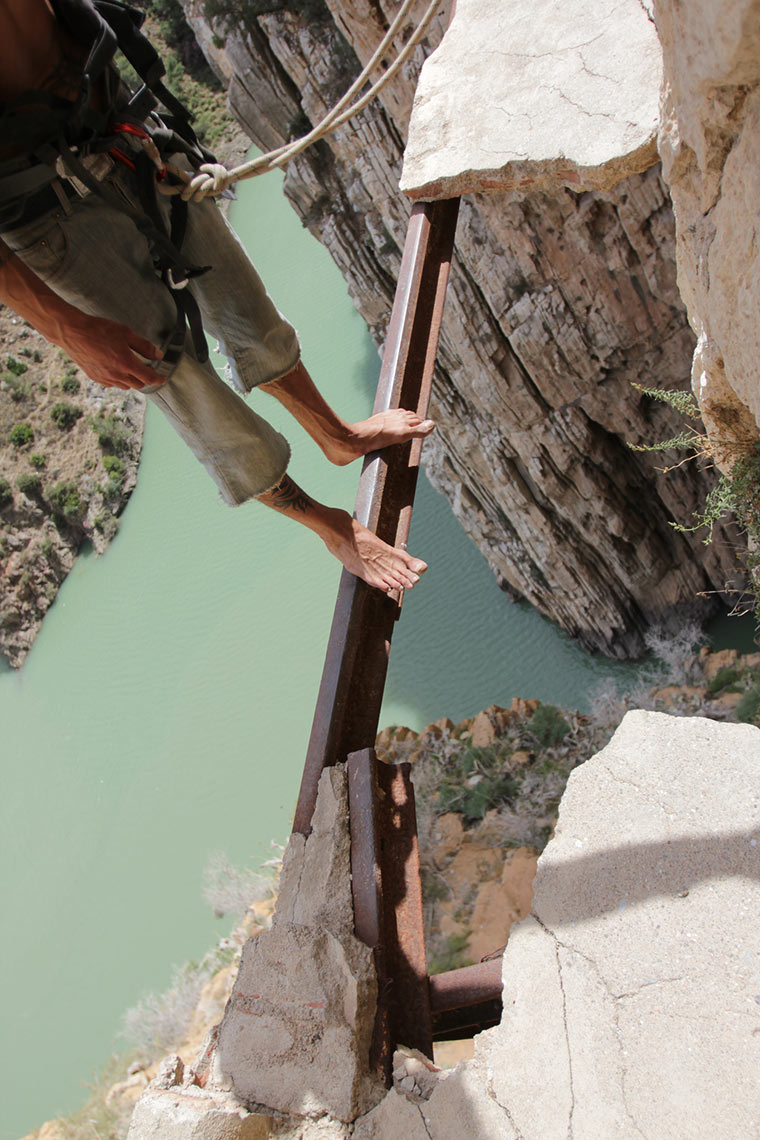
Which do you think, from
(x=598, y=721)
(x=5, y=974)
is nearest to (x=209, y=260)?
(x=598, y=721)

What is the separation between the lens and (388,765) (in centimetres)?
191

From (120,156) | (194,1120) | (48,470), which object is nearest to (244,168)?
(120,156)

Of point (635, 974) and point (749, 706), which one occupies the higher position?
point (635, 974)

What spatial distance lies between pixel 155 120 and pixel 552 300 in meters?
4.18

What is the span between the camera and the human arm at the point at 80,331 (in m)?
1.71

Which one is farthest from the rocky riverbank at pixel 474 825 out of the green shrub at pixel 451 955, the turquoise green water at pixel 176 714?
the turquoise green water at pixel 176 714

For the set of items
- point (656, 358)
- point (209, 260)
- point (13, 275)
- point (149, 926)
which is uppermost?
point (13, 275)

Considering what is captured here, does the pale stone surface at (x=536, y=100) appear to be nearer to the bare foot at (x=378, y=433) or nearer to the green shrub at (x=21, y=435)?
the bare foot at (x=378, y=433)

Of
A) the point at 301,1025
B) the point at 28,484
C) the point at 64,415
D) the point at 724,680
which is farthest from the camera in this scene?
the point at 64,415

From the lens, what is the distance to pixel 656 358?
19.1ft

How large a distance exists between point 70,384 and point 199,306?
15589 millimetres

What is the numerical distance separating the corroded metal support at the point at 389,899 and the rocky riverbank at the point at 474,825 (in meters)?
2.96

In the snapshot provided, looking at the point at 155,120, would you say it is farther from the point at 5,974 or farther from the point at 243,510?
the point at 243,510

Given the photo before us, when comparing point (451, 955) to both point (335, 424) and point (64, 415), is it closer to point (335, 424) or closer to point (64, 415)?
point (335, 424)
